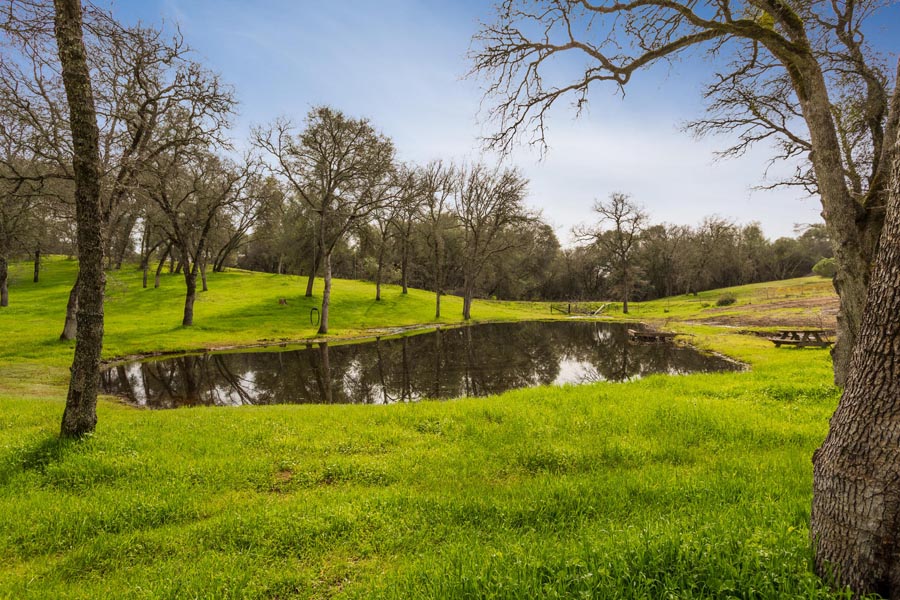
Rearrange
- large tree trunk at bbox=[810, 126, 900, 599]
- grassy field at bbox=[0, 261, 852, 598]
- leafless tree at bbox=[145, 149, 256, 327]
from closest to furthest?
1. large tree trunk at bbox=[810, 126, 900, 599]
2. grassy field at bbox=[0, 261, 852, 598]
3. leafless tree at bbox=[145, 149, 256, 327]

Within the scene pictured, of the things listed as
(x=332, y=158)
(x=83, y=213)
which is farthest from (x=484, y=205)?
(x=83, y=213)

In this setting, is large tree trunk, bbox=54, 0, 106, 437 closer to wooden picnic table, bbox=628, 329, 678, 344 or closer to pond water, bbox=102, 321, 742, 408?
pond water, bbox=102, 321, 742, 408

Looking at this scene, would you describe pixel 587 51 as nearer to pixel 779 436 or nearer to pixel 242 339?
pixel 779 436

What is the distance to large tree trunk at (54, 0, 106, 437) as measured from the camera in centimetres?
674

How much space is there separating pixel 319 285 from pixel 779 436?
45.1m

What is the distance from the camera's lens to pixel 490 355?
916 inches

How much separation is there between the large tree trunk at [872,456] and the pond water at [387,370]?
12.1 meters

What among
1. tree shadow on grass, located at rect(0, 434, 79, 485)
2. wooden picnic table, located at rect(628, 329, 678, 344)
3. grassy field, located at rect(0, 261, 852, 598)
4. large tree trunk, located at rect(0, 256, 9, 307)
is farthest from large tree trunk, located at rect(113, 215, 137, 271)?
wooden picnic table, located at rect(628, 329, 678, 344)

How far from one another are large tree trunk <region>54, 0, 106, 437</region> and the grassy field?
836 mm

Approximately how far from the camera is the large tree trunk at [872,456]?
2.73 m

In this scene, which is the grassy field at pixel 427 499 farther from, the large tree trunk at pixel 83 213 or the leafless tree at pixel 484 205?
the leafless tree at pixel 484 205

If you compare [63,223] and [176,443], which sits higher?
[63,223]

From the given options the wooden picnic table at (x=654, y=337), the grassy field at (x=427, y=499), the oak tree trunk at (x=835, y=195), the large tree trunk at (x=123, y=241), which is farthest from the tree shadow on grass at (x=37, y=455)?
the large tree trunk at (x=123, y=241)

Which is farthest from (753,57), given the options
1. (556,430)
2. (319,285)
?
(319,285)
